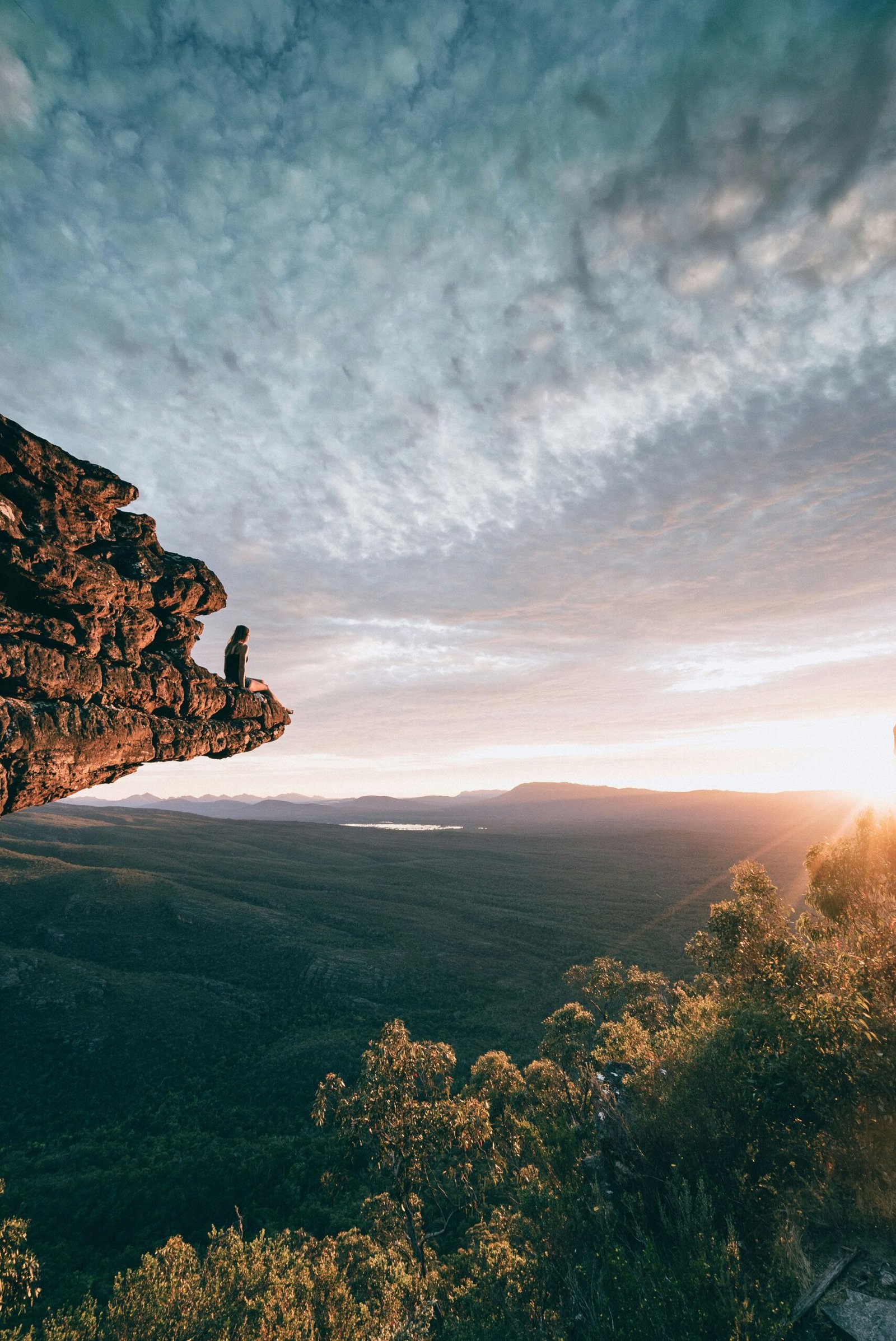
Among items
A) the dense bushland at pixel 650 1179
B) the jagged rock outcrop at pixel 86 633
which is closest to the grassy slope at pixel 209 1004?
the dense bushland at pixel 650 1179

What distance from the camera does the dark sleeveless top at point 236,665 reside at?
1962 centimetres

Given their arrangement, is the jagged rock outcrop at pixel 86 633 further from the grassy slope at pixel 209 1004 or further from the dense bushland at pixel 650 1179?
the grassy slope at pixel 209 1004

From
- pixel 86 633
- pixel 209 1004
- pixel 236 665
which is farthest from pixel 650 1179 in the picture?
pixel 209 1004

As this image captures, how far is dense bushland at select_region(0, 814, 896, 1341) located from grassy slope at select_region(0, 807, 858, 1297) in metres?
15.8

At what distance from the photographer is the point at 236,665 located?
20.0m

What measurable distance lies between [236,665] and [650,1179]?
2374 cm

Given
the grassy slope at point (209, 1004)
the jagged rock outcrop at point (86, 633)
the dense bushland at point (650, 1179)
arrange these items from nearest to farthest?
1. the dense bushland at point (650, 1179)
2. the jagged rock outcrop at point (86, 633)
3. the grassy slope at point (209, 1004)

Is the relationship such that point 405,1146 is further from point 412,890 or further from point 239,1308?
point 412,890

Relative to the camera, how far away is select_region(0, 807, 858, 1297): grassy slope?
1745 inches

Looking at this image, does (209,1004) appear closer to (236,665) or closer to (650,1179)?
(236,665)

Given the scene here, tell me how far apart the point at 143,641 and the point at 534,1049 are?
82.5 m

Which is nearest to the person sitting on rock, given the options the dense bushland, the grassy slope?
the dense bushland

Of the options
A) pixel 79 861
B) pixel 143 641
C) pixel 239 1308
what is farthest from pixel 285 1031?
pixel 79 861

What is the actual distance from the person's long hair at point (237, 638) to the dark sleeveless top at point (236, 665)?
3 cm
